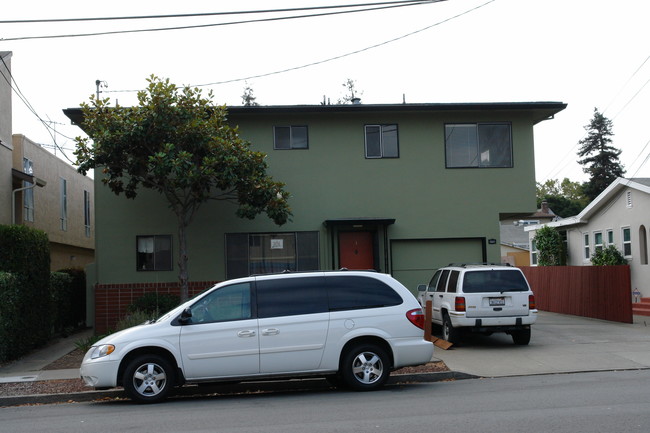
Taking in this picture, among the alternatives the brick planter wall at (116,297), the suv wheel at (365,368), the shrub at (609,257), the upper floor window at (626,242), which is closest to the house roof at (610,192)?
the upper floor window at (626,242)

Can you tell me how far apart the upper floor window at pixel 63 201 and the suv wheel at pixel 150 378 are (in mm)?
22328

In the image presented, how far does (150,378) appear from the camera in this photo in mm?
10023

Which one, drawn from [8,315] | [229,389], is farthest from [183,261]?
[229,389]

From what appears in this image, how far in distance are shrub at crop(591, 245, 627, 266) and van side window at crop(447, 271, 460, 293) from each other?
13031 mm

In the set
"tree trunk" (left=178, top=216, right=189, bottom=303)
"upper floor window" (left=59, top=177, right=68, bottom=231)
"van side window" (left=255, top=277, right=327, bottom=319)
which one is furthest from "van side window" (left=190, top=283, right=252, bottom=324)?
"upper floor window" (left=59, top=177, right=68, bottom=231)

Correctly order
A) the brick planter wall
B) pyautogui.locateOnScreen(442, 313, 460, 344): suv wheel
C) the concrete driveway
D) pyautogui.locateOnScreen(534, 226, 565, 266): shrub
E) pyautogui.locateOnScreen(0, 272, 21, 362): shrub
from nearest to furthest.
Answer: the concrete driveway < pyautogui.locateOnScreen(0, 272, 21, 362): shrub < pyautogui.locateOnScreen(442, 313, 460, 344): suv wheel < the brick planter wall < pyautogui.locateOnScreen(534, 226, 565, 266): shrub

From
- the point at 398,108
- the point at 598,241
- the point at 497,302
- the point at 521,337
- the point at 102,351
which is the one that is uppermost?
the point at 398,108

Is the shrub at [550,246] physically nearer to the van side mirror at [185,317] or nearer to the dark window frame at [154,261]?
the dark window frame at [154,261]

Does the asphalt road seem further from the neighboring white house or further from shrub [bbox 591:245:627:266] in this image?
shrub [bbox 591:245:627:266]

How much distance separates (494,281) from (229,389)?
6.25m

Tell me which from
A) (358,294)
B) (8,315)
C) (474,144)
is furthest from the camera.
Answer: (474,144)

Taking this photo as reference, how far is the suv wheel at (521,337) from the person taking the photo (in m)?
15.1

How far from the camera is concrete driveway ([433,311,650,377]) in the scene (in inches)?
489

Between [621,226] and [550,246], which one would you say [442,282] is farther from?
[550,246]
